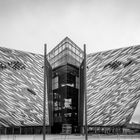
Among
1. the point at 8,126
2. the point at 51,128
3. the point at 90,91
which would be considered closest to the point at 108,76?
the point at 90,91

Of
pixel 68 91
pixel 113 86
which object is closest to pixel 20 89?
pixel 68 91

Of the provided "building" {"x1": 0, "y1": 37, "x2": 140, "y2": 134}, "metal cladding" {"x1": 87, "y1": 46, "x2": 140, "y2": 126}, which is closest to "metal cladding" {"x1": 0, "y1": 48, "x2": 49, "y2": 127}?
"building" {"x1": 0, "y1": 37, "x2": 140, "y2": 134}

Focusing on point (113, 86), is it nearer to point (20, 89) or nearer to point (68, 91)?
point (68, 91)

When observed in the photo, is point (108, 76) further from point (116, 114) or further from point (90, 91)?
point (116, 114)

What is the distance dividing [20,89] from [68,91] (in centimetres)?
921

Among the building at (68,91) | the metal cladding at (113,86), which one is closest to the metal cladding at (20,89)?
the building at (68,91)

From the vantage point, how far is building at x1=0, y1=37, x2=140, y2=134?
6372 cm

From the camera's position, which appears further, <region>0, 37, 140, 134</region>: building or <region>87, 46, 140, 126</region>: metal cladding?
<region>87, 46, 140, 126</region>: metal cladding

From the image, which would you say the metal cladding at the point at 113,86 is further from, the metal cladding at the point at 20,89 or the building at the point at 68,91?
the metal cladding at the point at 20,89

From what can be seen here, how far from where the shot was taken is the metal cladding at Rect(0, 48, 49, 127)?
63.6 meters

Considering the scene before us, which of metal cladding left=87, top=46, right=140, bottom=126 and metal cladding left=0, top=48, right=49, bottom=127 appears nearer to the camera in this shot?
metal cladding left=0, top=48, right=49, bottom=127

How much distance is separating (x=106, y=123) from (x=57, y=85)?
1235cm

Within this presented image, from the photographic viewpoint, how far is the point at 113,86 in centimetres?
6881

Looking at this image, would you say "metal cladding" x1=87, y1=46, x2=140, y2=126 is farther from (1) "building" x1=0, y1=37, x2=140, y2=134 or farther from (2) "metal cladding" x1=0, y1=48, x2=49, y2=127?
(2) "metal cladding" x1=0, y1=48, x2=49, y2=127
